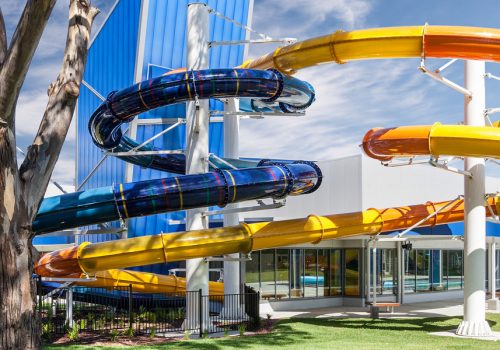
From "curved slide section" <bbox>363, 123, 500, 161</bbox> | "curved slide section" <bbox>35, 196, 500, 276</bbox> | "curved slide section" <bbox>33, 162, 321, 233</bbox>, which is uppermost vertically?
"curved slide section" <bbox>363, 123, 500, 161</bbox>

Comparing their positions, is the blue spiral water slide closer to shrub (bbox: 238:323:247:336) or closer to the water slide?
the water slide

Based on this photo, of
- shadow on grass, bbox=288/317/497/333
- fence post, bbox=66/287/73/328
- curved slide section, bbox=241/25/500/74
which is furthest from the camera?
shadow on grass, bbox=288/317/497/333

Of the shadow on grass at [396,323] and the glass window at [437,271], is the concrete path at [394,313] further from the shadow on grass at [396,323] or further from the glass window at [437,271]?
the glass window at [437,271]

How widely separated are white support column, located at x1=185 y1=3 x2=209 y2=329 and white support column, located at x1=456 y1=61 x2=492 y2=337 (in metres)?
6.43

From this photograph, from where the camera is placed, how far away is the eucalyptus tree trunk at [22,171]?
26.1 feet

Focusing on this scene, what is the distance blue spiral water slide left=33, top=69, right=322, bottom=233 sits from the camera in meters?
13.4

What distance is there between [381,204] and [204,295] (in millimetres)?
8934

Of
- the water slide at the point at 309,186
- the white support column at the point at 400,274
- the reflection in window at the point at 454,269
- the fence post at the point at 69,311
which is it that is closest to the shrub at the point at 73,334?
the fence post at the point at 69,311

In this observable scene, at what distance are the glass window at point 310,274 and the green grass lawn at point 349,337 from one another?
4163 mm

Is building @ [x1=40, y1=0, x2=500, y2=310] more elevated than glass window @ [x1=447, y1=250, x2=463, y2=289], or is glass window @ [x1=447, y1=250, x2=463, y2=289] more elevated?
building @ [x1=40, y1=0, x2=500, y2=310]

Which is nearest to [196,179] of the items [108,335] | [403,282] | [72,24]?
[108,335]

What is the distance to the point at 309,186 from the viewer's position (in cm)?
1659

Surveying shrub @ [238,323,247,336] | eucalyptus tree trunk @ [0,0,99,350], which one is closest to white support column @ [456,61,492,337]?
→ shrub @ [238,323,247,336]

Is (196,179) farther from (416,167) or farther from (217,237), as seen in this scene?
(416,167)
